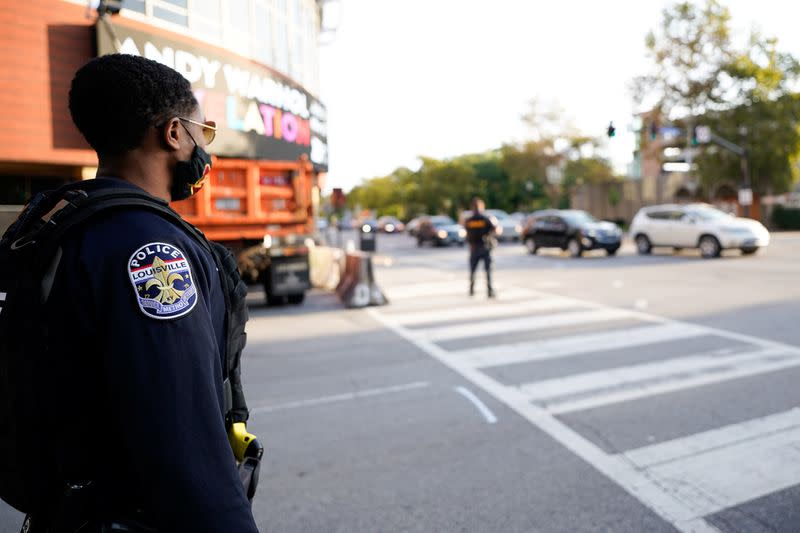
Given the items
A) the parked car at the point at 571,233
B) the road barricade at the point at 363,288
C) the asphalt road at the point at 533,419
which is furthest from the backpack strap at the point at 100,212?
the parked car at the point at 571,233

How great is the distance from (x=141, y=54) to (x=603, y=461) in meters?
9.09

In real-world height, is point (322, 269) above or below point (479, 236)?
below

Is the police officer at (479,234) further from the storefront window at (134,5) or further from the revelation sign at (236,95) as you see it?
the storefront window at (134,5)

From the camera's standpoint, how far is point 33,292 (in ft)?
4.70

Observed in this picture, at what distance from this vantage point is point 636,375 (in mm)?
6477

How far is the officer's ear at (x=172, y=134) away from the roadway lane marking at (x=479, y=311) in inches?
337

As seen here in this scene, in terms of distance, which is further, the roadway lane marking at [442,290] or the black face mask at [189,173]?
the roadway lane marking at [442,290]

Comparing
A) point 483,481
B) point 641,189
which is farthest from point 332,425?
point 641,189

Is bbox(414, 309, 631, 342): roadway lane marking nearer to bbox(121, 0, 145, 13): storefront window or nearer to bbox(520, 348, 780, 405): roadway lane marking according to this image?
bbox(520, 348, 780, 405): roadway lane marking

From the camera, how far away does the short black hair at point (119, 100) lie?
155cm

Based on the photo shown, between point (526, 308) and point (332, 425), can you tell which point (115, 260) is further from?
point (526, 308)

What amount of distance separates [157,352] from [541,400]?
4.81 metres

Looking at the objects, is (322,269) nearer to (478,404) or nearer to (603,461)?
(478,404)

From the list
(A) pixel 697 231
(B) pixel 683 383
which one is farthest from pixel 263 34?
(A) pixel 697 231
